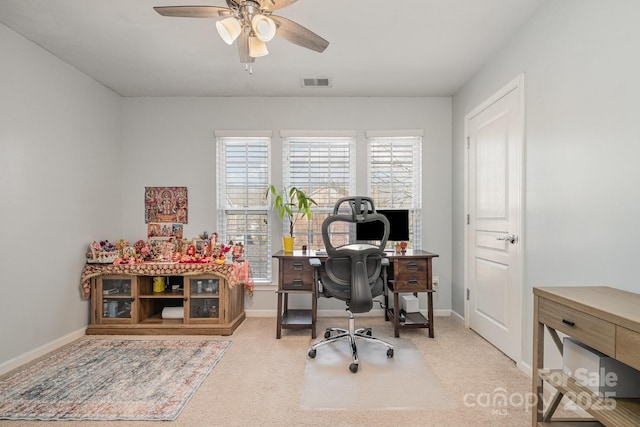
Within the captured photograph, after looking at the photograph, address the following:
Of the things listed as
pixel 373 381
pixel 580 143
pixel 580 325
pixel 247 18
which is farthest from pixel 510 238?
pixel 247 18

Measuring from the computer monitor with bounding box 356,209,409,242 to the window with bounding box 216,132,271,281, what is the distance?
47.3 inches

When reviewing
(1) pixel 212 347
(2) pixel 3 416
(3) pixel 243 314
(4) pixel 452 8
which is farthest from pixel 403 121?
(2) pixel 3 416

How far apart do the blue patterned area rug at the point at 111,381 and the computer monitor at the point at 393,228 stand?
1817 millimetres

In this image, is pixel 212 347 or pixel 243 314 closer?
pixel 212 347

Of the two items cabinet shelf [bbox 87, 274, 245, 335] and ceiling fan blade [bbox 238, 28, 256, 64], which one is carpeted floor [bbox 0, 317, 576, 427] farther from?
ceiling fan blade [bbox 238, 28, 256, 64]

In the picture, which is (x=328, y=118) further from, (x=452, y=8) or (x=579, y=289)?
(x=579, y=289)

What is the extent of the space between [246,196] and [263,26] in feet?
8.44

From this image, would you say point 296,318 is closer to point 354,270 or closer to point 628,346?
point 354,270

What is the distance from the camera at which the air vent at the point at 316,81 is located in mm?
3693

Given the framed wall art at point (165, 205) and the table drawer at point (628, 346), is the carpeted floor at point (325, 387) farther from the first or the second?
the framed wall art at point (165, 205)

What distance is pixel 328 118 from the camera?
13.9 feet

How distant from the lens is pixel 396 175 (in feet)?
14.0

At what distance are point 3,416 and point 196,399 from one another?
3.62ft

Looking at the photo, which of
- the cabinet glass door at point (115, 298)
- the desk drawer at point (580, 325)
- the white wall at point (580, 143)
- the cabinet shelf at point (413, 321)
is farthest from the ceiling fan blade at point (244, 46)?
the cabinet shelf at point (413, 321)
